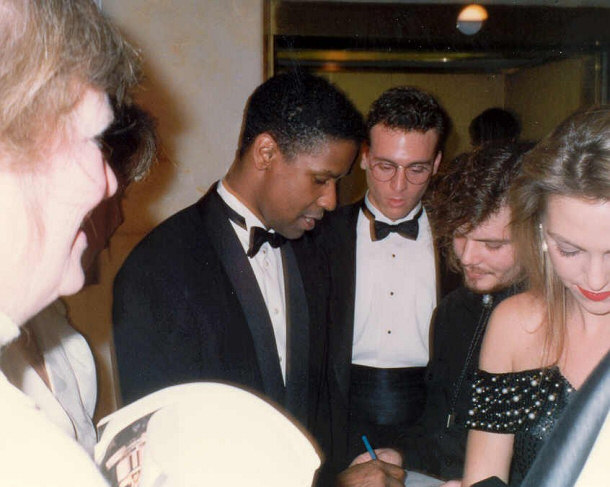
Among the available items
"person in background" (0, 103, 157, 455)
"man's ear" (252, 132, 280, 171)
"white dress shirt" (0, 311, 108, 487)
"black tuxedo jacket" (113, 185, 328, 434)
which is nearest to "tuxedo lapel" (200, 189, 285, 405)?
"black tuxedo jacket" (113, 185, 328, 434)

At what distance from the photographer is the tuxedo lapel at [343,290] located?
2.17 meters

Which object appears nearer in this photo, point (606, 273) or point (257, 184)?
point (606, 273)

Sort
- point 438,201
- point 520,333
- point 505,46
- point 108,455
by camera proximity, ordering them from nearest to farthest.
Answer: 1. point 108,455
2. point 520,333
3. point 438,201
4. point 505,46

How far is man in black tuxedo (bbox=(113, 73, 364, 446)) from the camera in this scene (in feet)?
5.10

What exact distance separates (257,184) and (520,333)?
844 mm

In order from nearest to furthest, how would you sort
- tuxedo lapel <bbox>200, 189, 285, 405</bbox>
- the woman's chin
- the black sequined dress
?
1. the woman's chin
2. the black sequined dress
3. tuxedo lapel <bbox>200, 189, 285, 405</bbox>

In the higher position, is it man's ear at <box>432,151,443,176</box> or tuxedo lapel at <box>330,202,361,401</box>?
man's ear at <box>432,151,443,176</box>

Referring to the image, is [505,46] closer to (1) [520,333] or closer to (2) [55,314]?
(1) [520,333]

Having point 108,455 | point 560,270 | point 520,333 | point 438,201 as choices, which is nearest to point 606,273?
point 560,270

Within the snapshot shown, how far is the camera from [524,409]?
4.75 ft

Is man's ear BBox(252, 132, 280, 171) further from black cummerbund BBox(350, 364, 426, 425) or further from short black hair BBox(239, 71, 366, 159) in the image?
black cummerbund BBox(350, 364, 426, 425)

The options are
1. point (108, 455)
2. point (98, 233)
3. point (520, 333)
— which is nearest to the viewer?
point (108, 455)

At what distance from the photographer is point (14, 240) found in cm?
56

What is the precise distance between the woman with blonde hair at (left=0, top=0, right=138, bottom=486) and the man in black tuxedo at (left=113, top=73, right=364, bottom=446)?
3.00 feet
